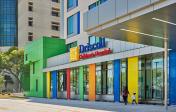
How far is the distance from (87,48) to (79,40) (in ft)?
26.4

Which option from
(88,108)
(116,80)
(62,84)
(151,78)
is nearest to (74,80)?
(62,84)

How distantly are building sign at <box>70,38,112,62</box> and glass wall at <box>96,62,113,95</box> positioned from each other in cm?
151

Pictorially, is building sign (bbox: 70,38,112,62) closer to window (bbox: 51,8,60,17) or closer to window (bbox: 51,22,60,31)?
window (bbox: 51,22,60,31)

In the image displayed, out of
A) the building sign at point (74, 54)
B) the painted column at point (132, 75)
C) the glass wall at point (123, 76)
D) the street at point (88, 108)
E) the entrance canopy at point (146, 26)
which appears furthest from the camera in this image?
the building sign at point (74, 54)

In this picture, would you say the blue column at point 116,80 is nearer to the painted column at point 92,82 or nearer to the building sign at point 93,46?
the building sign at point 93,46

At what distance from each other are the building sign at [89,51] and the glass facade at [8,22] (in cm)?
6004

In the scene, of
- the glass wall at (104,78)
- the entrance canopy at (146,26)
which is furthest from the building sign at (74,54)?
the entrance canopy at (146,26)

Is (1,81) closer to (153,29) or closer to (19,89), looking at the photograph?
(19,89)

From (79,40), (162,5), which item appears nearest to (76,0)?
(79,40)

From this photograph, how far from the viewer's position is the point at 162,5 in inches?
680

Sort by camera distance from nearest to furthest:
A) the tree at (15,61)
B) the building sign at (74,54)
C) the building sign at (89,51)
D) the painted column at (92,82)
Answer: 1. the building sign at (89,51)
2. the painted column at (92,82)
3. the building sign at (74,54)
4. the tree at (15,61)

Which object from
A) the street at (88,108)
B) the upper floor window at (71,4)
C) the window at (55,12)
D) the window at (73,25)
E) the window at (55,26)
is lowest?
the street at (88,108)

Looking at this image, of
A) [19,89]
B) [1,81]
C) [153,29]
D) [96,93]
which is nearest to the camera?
[153,29]

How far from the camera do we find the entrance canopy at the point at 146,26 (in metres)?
18.1
